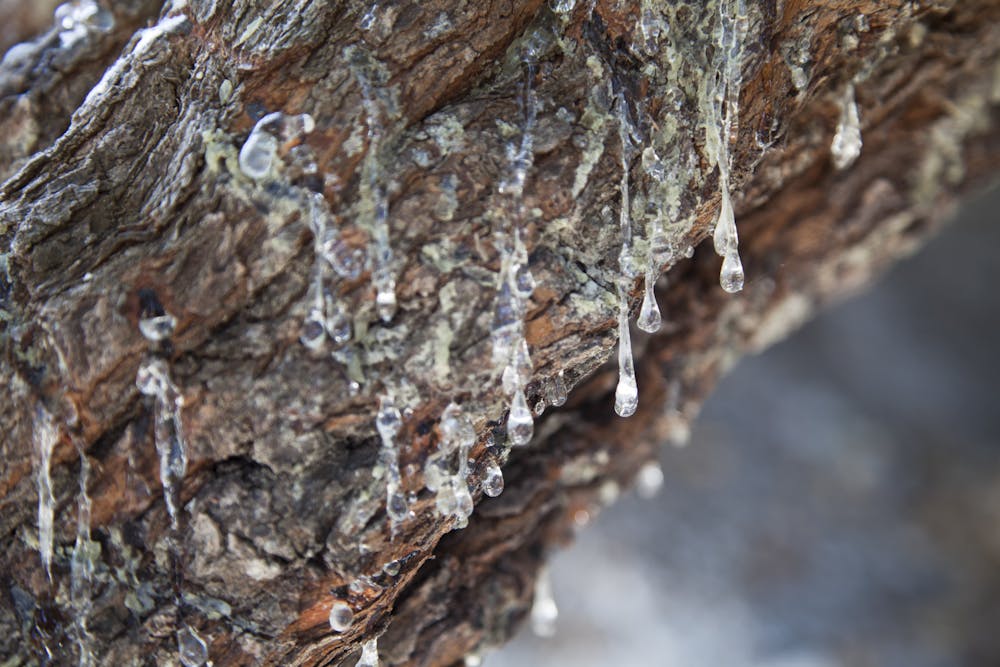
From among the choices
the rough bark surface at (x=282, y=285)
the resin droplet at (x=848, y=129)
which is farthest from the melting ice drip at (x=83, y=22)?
the resin droplet at (x=848, y=129)

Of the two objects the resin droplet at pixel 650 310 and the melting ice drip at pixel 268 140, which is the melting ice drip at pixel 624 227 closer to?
the resin droplet at pixel 650 310

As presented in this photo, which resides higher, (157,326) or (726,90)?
(157,326)

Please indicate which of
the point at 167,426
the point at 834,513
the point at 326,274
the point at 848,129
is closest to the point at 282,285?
the point at 326,274

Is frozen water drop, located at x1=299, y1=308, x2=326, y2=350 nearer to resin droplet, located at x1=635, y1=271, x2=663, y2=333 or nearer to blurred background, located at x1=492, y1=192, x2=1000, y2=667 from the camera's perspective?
resin droplet, located at x1=635, y1=271, x2=663, y2=333

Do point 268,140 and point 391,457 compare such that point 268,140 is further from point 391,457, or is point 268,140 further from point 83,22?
point 83,22

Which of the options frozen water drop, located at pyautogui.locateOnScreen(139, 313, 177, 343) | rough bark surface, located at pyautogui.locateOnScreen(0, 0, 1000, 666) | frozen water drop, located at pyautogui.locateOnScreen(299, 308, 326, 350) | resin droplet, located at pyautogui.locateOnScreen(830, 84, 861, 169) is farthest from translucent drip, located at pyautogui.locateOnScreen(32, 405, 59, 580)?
resin droplet, located at pyautogui.locateOnScreen(830, 84, 861, 169)

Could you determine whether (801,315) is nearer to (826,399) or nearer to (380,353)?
(380,353)

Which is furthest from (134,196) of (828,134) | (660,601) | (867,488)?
(867,488)
